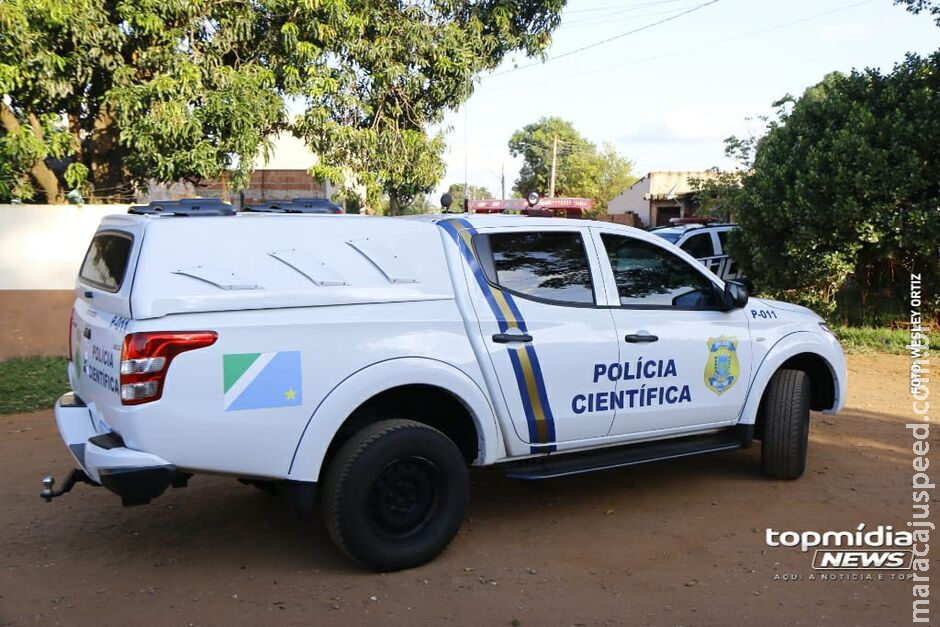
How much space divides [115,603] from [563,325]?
2679 millimetres

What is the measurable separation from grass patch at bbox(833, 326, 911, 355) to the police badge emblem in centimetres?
688

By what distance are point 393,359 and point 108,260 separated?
1599 millimetres

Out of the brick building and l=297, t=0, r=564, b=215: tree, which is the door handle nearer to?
l=297, t=0, r=564, b=215: tree

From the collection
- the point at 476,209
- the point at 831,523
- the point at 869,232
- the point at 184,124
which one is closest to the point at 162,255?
the point at 476,209

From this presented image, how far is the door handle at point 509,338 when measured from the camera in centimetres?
470

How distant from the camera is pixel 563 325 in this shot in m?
4.95

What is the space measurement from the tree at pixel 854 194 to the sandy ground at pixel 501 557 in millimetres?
5807

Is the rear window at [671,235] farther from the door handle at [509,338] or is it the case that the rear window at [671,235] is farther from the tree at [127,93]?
the door handle at [509,338]

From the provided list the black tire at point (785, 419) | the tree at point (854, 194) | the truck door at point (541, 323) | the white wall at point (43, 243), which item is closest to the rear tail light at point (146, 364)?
the truck door at point (541, 323)

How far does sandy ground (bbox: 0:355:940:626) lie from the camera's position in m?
4.00

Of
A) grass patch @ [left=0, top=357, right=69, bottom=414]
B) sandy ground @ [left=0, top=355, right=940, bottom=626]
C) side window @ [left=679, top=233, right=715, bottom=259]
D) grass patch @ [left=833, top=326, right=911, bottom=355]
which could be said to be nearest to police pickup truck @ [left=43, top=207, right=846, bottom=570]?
sandy ground @ [left=0, top=355, right=940, bottom=626]

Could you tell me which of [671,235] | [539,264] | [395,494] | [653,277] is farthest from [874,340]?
[395,494]

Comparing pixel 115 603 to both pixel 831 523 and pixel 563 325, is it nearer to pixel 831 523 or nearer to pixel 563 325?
pixel 563 325

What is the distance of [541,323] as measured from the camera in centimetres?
488
